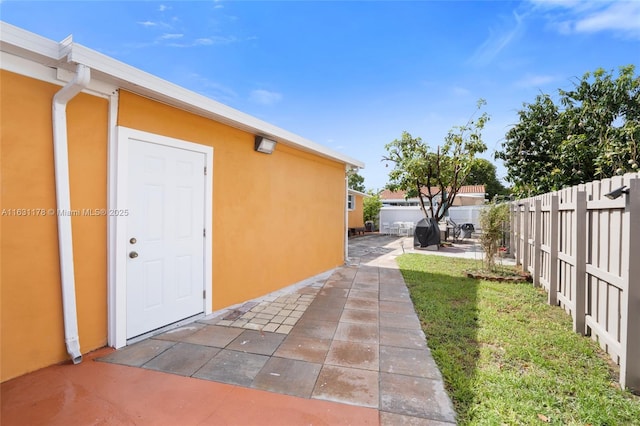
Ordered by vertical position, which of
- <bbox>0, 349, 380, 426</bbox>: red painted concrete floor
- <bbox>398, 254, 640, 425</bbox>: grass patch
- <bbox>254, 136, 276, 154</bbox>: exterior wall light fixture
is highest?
<bbox>254, 136, 276, 154</bbox>: exterior wall light fixture

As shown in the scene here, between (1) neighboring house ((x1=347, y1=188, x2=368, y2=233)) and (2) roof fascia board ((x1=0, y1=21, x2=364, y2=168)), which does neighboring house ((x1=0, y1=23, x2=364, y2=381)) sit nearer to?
(2) roof fascia board ((x1=0, y1=21, x2=364, y2=168))

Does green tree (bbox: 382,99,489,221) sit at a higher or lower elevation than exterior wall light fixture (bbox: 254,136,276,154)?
higher

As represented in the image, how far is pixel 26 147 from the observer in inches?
96.5

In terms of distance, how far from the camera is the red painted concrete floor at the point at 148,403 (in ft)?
6.51

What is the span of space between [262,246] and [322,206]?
2306mm

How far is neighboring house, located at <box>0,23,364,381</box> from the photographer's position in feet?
7.91

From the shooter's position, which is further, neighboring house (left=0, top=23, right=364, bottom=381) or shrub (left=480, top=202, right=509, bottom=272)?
shrub (left=480, top=202, right=509, bottom=272)

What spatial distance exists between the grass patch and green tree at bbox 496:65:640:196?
6455 mm

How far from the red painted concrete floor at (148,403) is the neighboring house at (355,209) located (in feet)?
48.0

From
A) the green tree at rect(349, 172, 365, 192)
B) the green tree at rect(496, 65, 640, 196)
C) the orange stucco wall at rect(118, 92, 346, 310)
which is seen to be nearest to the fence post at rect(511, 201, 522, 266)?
the green tree at rect(496, 65, 640, 196)

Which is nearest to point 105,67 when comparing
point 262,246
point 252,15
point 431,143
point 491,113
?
point 262,246

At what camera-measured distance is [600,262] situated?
301cm

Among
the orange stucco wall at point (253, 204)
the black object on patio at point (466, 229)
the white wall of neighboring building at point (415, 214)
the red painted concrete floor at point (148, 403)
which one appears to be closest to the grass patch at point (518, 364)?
the red painted concrete floor at point (148, 403)

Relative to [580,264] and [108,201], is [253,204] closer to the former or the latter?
[108,201]
